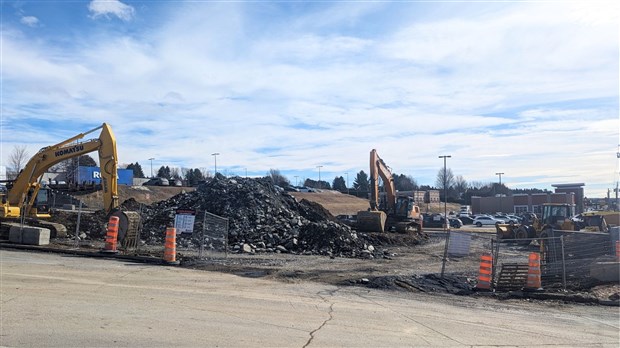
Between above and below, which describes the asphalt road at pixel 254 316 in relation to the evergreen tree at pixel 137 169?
below

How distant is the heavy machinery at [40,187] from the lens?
2427 centimetres

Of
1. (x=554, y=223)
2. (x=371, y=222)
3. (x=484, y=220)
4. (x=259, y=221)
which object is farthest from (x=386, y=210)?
(x=484, y=220)

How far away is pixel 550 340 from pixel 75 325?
7521mm

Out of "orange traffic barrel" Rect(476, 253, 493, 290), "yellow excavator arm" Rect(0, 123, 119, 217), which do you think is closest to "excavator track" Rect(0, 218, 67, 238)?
"yellow excavator arm" Rect(0, 123, 119, 217)

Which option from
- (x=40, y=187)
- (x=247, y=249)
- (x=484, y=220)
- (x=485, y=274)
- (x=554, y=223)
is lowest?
(x=247, y=249)

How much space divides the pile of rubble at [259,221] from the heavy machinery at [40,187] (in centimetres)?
300

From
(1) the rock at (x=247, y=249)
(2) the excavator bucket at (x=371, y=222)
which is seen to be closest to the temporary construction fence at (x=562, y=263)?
(1) the rock at (x=247, y=249)

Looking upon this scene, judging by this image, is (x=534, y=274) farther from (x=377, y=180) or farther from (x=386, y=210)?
(x=386, y=210)

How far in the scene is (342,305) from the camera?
37.6 feet

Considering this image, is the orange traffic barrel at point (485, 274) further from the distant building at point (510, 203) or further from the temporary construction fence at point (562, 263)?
the distant building at point (510, 203)

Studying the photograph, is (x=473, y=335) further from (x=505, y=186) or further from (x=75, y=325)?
(x=505, y=186)

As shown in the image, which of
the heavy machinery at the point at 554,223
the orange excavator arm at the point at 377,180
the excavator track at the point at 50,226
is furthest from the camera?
the orange excavator arm at the point at 377,180

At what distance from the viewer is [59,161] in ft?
86.2

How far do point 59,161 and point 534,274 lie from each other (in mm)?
21493
